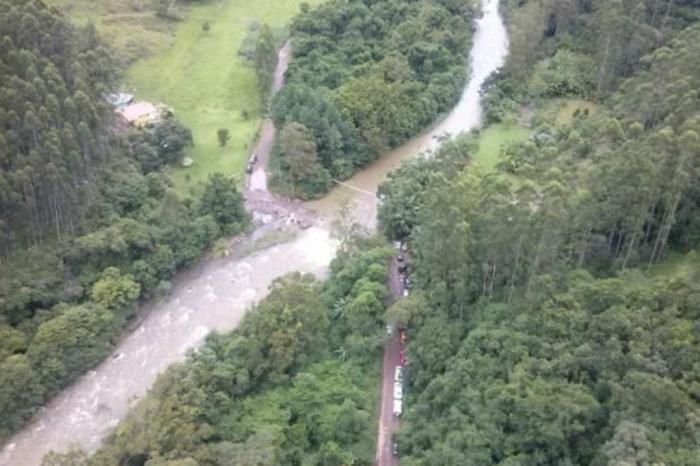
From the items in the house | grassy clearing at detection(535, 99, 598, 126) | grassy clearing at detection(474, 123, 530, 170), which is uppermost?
grassy clearing at detection(535, 99, 598, 126)

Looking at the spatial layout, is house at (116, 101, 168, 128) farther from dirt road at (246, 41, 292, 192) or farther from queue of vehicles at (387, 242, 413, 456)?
queue of vehicles at (387, 242, 413, 456)

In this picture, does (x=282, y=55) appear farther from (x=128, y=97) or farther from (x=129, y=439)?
(x=129, y=439)

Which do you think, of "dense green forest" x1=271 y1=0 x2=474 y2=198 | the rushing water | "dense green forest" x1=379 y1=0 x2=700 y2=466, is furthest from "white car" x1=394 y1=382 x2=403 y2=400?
"dense green forest" x1=271 y1=0 x2=474 y2=198

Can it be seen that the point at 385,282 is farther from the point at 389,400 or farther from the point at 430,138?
the point at 430,138

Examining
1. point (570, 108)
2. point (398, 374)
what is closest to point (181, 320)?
point (398, 374)

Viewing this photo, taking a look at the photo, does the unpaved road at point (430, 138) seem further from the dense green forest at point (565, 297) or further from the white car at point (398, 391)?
the dense green forest at point (565, 297)

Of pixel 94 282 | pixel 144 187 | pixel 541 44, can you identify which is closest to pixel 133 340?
pixel 94 282
